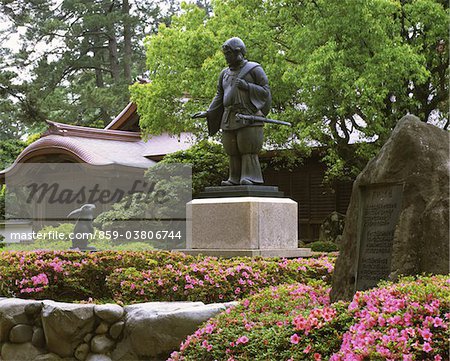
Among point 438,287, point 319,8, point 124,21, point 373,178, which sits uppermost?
point 124,21

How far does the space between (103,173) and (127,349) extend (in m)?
17.5

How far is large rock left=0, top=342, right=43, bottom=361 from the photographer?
22.9ft

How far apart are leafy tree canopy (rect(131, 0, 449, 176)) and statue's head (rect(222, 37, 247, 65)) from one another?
226 inches

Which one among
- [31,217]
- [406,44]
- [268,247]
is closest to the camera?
[268,247]

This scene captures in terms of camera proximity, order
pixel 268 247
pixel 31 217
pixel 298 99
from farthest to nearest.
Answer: pixel 31 217, pixel 298 99, pixel 268 247

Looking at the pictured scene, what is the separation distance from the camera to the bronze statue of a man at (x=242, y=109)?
10.6 m

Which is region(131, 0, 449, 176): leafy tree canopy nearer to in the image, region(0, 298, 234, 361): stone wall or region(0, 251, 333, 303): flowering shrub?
region(0, 251, 333, 303): flowering shrub

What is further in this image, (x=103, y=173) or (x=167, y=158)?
(x=103, y=173)

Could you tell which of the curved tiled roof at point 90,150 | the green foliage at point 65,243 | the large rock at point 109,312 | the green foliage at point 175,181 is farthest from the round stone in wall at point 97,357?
the curved tiled roof at point 90,150

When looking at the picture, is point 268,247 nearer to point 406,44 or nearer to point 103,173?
point 406,44

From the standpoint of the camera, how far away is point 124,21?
3431 centimetres

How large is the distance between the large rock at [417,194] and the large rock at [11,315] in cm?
342

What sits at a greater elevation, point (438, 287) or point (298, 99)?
point (298, 99)

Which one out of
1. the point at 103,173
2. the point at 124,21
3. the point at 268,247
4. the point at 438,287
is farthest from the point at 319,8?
the point at 124,21
